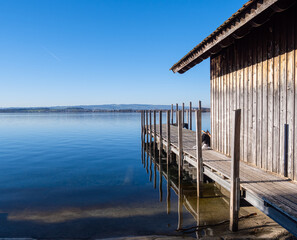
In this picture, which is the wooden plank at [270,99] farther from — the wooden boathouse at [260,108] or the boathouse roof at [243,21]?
the boathouse roof at [243,21]

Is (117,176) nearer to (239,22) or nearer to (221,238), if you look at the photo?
(221,238)

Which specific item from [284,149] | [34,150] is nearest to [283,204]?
[284,149]

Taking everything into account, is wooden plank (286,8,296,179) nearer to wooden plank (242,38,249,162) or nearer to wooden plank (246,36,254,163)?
wooden plank (246,36,254,163)

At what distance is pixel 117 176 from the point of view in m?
13.5

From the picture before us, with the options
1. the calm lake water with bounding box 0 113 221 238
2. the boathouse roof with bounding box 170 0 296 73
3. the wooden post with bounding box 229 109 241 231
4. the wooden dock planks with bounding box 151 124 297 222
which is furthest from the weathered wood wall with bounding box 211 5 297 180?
the calm lake water with bounding box 0 113 221 238

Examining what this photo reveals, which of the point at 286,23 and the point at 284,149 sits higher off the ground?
the point at 286,23

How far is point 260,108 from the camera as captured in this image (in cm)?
698

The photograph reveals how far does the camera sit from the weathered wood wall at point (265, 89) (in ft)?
19.1

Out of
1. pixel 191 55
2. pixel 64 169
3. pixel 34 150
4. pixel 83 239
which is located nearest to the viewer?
pixel 83 239

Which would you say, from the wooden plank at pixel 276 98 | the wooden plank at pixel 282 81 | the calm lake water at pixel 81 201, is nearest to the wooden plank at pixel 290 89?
the wooden plank at pixel 282 81

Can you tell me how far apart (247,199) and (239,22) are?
13.9 ft

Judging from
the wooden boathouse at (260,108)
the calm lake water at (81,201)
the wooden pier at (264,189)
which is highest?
the wooden boathouse at (260,108)

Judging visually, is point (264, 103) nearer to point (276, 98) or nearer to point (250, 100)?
point (276, 98)

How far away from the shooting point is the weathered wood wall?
19.1 feet
